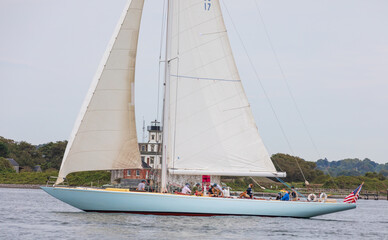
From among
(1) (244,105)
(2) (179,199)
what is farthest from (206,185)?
(1) (244,105)

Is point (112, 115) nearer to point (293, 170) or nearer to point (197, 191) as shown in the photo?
point (197, 191)

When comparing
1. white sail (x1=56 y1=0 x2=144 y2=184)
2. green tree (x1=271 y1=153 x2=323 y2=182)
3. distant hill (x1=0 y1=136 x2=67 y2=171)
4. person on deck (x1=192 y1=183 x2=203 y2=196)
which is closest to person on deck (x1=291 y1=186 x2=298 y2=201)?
person on deck (x1=192 y1=183 x2=203 y2=196)

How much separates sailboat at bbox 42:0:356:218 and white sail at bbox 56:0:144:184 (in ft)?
0.15

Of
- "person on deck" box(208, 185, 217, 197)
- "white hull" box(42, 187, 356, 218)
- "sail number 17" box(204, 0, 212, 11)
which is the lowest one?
"white hull" box(42, 187, 356, 218)

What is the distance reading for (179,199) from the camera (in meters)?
29.9

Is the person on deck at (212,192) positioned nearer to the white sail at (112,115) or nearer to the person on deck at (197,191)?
the person on deck at (197,191)

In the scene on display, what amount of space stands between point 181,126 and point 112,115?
3.45 m

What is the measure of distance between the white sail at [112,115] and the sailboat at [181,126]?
47mm

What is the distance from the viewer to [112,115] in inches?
1201

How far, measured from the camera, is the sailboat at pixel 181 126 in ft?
98.5

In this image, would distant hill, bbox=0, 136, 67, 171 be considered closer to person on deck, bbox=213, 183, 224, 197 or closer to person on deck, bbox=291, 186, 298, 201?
person on deck, bbox=291, 186, 298, 201

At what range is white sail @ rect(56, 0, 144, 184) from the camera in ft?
98.0

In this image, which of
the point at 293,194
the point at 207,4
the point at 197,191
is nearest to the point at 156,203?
the point at 197,191

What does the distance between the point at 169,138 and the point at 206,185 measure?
2978 millimetres
